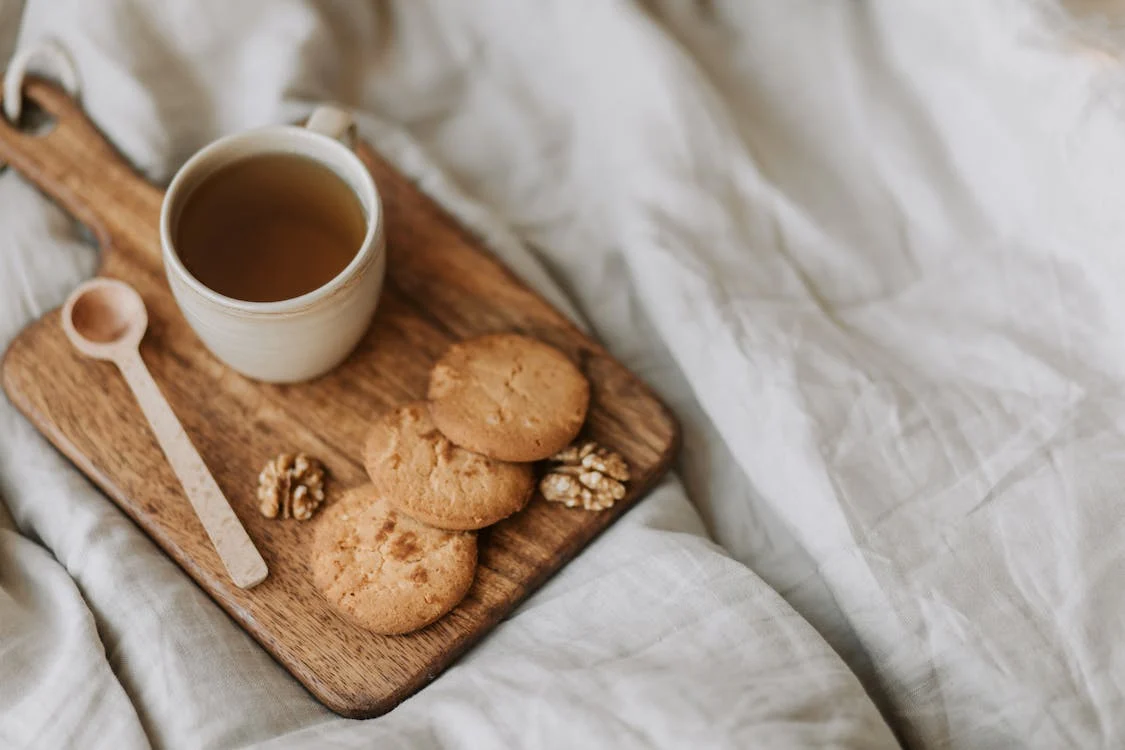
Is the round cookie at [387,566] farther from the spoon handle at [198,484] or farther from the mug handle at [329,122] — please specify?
the mug handle at [329,122]

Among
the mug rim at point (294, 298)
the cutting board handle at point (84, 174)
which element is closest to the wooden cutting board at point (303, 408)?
the cutting board handle at point (84, 174)

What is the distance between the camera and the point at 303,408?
990 mm

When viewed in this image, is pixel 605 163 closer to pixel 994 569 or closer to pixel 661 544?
pixel 661 544

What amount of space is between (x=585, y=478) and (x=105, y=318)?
0.53m

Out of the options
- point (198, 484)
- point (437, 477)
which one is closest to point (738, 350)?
point (437, 477)

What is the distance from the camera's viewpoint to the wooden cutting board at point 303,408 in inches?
34.7

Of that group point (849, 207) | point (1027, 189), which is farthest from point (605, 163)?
point (1027, 189)

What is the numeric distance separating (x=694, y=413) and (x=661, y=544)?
20 centimetres

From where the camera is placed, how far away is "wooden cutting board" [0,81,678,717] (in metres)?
0.88

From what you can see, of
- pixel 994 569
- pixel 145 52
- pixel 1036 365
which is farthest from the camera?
pixel 145 52

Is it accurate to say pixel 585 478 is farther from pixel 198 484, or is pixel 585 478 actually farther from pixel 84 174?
pixel 84 174

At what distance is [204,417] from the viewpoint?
977mm

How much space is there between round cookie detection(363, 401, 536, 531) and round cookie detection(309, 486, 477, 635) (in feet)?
0.06

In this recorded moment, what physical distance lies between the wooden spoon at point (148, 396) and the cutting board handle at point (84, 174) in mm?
67
